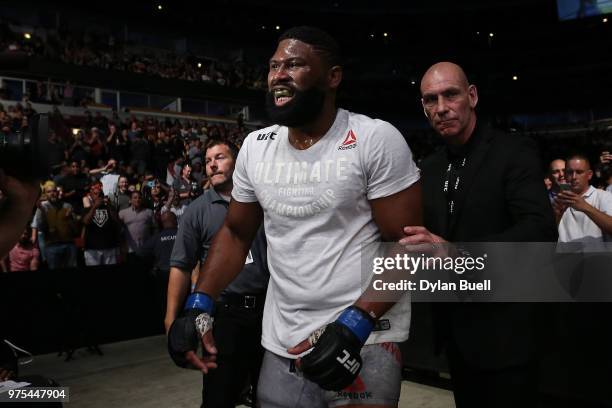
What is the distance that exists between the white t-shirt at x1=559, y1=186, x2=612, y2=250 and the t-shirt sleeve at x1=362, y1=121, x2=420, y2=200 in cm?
310

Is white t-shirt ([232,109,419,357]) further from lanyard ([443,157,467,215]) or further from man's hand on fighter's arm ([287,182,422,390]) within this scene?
lanyard ([443,157,467,215])

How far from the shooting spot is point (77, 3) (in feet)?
79.5

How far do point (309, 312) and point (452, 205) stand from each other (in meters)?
0.86

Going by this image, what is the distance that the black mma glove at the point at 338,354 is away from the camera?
1.70 m

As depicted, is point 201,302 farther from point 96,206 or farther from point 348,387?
point 96,206

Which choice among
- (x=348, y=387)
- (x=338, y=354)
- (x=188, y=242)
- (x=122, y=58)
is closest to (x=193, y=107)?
(x=122, y=58)

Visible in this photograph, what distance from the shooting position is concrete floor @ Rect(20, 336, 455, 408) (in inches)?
193

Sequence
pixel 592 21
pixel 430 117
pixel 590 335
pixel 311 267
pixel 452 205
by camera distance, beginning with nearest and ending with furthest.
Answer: pixel 311 267 → pixel 452 205 → pixel 430 117 → pixel 590 335 → pixel 592 21

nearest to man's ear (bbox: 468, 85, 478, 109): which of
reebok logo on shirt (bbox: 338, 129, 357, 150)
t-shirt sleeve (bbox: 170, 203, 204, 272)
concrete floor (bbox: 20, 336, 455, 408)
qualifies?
reebok logo on shirt (bbox: 338, 129, 357, 150)

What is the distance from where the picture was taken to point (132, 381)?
5.56 metres

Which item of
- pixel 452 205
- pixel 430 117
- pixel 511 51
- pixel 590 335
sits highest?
pixel 511 51

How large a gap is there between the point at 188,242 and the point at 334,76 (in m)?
1.82

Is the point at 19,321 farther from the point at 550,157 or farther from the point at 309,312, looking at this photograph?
the point at 550,157

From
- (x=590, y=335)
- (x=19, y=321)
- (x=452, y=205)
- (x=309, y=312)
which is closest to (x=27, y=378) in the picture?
(x=309, y=312)
